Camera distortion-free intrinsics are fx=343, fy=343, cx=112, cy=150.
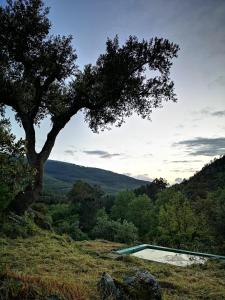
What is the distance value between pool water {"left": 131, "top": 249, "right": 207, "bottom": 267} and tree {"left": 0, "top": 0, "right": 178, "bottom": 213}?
23.3 feet

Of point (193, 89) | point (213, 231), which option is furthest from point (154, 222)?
point (193, 89)

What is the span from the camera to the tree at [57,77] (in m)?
18.0

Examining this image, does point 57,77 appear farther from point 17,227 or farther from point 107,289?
point 107,289

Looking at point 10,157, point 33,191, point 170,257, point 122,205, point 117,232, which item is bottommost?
point 117,232

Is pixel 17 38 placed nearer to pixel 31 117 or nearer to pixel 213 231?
pixel 31 117

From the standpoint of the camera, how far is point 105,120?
20.7 m

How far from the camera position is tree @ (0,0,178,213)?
1800 cm

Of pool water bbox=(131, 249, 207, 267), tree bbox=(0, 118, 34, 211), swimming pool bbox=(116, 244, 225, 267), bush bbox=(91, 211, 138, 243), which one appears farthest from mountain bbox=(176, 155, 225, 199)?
tree bbox=(0, 118, 34, 211)

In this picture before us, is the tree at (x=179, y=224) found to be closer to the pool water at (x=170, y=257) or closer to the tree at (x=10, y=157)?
the pool water at (x=170, y=257)

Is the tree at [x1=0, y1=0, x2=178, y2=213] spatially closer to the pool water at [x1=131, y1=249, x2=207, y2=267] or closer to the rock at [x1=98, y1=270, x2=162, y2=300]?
the pool water at [x1=131, y1=249, x2=207, y2=267]

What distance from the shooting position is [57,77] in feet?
63.1

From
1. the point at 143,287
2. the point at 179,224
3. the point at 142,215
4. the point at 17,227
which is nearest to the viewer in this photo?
the point at 143,287

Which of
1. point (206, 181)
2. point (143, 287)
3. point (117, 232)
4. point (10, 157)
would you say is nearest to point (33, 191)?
point (10, 157)

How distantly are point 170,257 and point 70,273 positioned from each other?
947 centimetres
